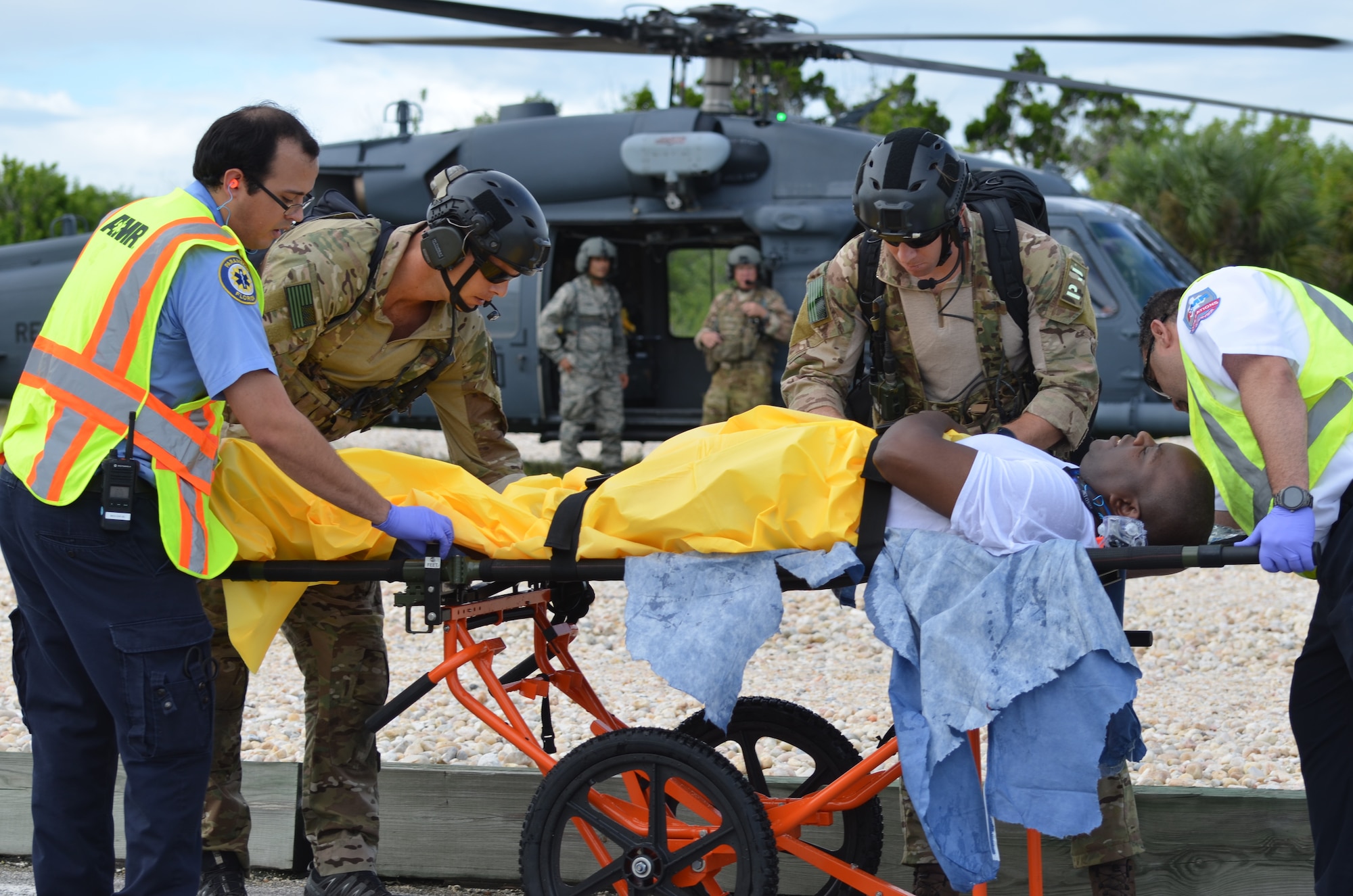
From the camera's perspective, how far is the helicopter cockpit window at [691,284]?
36.1 feet

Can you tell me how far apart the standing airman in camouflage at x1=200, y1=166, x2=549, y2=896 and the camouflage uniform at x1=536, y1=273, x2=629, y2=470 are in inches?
267

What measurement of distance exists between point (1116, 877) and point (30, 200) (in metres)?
29.1

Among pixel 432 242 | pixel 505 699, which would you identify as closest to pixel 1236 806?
pixel 505 699

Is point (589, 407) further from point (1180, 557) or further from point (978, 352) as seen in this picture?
point (1180, 557)

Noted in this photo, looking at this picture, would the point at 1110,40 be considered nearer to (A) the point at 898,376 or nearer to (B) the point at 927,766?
(A) the point at 898,376

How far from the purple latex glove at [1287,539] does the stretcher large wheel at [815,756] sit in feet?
3.92

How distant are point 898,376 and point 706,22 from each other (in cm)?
641

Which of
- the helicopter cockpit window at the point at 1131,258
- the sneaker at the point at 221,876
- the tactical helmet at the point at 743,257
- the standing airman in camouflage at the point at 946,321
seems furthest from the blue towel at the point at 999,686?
the tactical helmet at the point at 743,257

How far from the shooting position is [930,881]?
3.26 m

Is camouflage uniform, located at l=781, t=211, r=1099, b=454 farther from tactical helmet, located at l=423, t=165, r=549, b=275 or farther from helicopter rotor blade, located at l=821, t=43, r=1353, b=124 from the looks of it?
helicopter rotor blade, located at l=821, t=43, r=1353, b=124

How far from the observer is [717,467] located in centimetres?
285

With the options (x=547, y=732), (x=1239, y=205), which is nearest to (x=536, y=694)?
(x=547, y=732)

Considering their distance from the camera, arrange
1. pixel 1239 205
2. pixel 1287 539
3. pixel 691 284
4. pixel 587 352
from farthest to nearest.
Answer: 1. pixel 1239 205
2. pixel 691 284
3. pixel 587 352
4. pixel 1287 539

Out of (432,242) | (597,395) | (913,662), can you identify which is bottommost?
(597,395)
